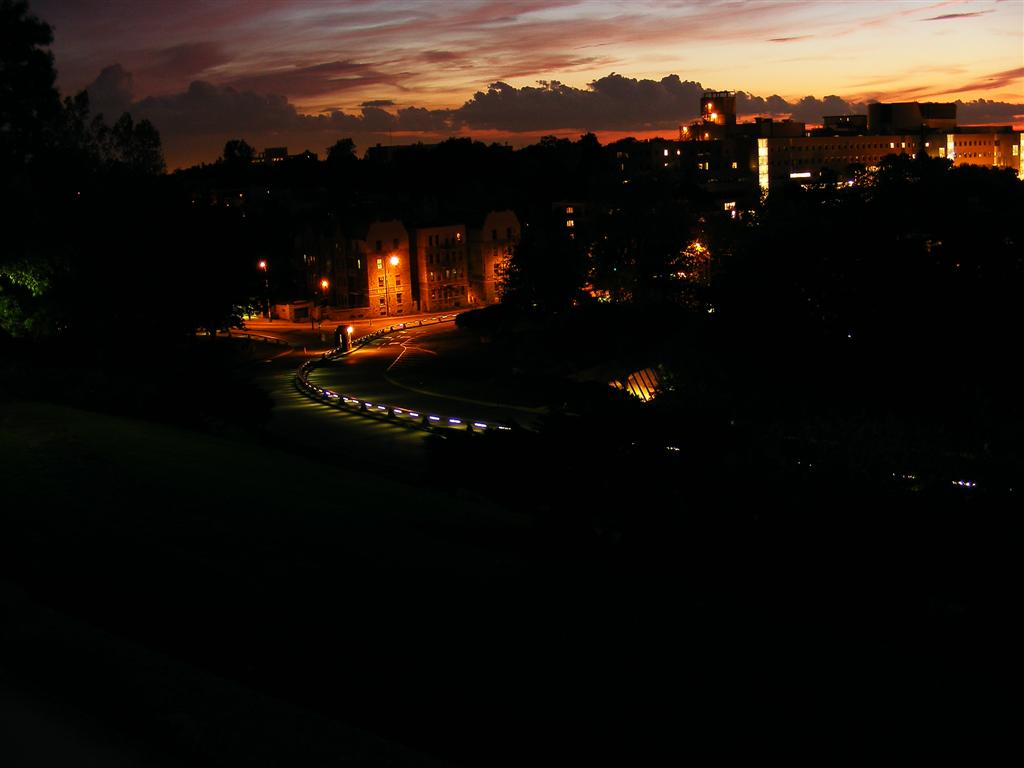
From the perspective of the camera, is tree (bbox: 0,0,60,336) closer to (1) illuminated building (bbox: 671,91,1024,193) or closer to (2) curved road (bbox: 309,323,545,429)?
(2) curved road (bbox: 309,323,545,429)

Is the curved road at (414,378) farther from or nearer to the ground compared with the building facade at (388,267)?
nearer to the ground

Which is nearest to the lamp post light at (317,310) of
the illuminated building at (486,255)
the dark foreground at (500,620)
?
the illuminated building at (486,255)

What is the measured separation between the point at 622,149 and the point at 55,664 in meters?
172

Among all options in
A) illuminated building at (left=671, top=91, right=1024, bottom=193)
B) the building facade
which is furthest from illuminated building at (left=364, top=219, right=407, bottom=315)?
illuminated building at (left=671, top=91, right=1024, bottom=193)

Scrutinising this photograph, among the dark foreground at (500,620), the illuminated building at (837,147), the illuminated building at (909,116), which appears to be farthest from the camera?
the illuminated building at (909,116)

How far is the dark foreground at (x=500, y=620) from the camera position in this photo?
6.42 m

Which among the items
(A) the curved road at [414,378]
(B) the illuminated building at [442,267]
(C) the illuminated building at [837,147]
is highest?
(C) the illuminated building at [837,147]

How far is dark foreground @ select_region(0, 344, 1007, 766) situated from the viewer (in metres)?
6.42

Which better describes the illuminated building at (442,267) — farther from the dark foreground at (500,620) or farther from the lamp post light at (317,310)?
the dark foreground at (500,620)

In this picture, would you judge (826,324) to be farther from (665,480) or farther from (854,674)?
(854,674)

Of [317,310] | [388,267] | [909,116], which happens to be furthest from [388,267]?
[909,116]

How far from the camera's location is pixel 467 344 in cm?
6053

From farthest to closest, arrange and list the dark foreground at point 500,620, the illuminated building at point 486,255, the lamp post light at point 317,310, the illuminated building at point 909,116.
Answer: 1. the illuminated building at point 909,116
2. the illuminated building at point 486,255
3. the lamp post light at point 317,310
4. the dark foreground at point 500,620

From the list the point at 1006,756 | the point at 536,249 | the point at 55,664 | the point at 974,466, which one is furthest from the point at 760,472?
the point at 536,249
